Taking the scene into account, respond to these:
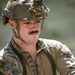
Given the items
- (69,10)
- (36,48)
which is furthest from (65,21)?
(36,48)

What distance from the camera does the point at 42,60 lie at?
656 cm

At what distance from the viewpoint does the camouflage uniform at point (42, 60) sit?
633 cm

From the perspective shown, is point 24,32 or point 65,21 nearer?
point 24,32

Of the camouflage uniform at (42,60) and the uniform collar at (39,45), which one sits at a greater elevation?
the uniform collar at (39,45)

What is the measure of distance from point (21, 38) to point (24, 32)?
0.10 meters

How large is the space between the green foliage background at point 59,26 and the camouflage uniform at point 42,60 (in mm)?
6186

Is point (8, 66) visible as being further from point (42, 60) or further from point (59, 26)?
point (59, 26)

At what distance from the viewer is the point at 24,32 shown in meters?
6.43

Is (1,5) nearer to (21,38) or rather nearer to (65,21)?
(65,21)

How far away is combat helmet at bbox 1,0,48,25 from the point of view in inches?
251

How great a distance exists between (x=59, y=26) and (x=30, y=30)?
927 centimetres

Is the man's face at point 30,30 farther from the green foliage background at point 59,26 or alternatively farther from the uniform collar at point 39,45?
the green foliage background at point 59,26

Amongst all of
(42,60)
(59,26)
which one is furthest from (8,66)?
(59,26)

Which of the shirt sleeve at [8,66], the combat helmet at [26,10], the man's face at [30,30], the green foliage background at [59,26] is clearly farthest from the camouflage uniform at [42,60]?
the green foliage background at [59,26]
